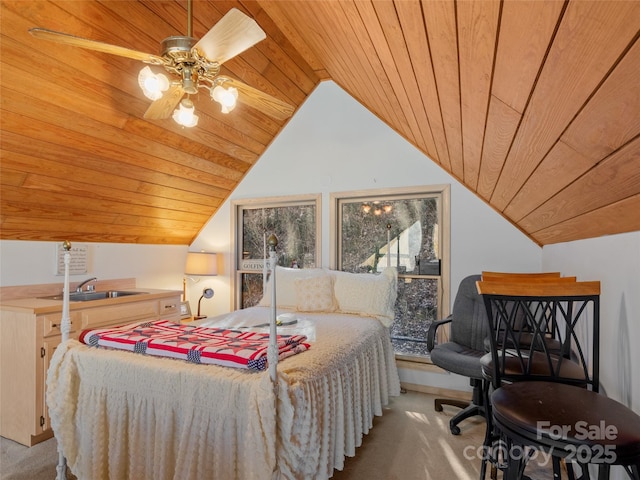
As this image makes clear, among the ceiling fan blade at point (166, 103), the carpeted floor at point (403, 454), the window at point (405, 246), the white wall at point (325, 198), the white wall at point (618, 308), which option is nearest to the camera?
the white wall at point (618, 308)

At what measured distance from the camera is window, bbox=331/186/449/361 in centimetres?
337

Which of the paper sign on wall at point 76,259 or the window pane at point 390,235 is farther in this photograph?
the window pane at point 390,235

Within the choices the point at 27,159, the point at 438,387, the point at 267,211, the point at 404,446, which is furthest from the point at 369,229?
the point at 27,159

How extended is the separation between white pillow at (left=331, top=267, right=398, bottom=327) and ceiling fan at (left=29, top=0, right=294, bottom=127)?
186cm

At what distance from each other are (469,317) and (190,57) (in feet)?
8.59

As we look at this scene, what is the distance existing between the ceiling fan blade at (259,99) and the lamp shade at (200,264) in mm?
2339

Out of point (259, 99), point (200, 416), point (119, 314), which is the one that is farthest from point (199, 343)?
point (119, 314)

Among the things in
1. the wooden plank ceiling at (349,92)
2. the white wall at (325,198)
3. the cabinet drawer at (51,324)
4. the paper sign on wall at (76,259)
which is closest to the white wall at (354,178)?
the white wall at (325,198)

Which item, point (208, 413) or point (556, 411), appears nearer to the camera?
point (556, 411)

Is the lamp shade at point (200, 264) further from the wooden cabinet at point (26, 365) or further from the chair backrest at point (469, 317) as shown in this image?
the chair backrest at point (469, 317)

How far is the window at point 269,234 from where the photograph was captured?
3.96 metres

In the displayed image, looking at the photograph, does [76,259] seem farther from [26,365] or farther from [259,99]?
[259,99]

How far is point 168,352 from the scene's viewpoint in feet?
5.97

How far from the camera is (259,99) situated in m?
2.11
